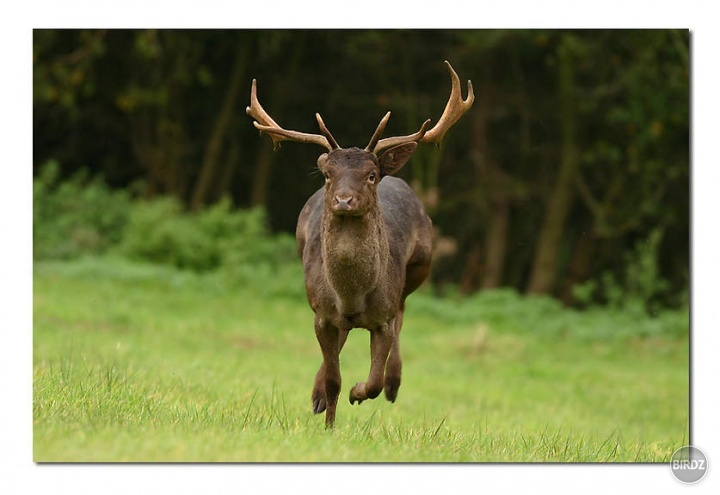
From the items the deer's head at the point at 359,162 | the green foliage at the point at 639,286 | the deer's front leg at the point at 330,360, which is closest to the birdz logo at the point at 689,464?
the deer's front leg at the point at 330,360

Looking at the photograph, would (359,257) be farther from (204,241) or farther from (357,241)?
(204,241)

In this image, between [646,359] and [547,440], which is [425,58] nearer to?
[646,359]

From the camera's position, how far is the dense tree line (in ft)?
56.6

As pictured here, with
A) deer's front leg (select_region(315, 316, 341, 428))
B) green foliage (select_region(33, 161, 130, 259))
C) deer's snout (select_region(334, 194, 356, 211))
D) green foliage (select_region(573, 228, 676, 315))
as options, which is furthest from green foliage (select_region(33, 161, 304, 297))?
deer's snout (select_region(334, 194, 356, 211))

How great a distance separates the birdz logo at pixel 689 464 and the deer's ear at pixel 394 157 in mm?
2286

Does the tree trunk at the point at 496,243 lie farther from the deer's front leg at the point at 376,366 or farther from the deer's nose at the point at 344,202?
the deer's nose at the point at 344,202

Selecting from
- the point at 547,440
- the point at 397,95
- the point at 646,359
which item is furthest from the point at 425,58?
the point at 547,440

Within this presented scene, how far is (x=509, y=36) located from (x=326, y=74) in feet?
9.35

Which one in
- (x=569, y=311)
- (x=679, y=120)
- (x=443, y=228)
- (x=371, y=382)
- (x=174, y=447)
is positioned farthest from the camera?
(x=443, y=228)

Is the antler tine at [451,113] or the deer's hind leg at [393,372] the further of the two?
the deer's hind leg at [393,372]

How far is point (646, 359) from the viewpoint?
14.9 metres

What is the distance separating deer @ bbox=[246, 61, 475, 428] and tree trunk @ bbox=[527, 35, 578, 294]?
11.1 m

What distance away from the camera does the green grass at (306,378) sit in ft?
20.5

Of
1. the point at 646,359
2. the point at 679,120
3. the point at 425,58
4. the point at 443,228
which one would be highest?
the point at 425,58
